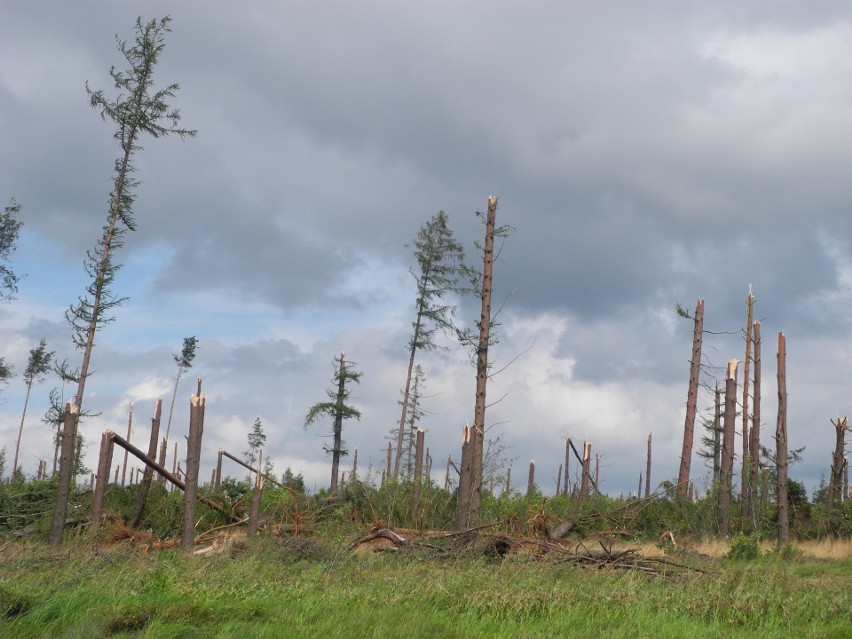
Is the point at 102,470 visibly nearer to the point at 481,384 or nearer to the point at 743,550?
the point at 481,384

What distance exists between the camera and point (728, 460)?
28.3 m

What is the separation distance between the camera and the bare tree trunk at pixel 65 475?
18.0 m

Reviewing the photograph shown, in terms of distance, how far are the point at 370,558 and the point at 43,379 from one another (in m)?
48.3

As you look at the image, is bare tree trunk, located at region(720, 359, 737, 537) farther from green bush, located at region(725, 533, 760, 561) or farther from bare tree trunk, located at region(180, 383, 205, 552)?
bare tree trunk, located at region(180, 383, 205, 552)

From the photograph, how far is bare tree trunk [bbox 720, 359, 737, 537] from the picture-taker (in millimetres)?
26703

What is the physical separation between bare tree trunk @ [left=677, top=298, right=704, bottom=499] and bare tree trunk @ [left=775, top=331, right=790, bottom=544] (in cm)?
291

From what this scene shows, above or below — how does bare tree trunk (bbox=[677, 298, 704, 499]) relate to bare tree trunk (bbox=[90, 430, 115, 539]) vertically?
above

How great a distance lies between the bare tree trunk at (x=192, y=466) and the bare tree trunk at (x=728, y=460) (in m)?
17.3

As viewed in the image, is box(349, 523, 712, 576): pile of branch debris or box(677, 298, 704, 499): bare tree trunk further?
box(677, 298, 704, 499): bare tree trunk

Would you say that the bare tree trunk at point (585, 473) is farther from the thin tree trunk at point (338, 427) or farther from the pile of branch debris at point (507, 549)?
the thin tree trunk at point (338, 427)

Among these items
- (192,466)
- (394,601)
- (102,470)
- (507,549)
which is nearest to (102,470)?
(102,470)

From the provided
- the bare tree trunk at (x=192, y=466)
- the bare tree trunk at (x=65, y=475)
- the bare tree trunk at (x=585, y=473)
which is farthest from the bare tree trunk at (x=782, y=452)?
the bare tree trunk at (x=65, y=475)

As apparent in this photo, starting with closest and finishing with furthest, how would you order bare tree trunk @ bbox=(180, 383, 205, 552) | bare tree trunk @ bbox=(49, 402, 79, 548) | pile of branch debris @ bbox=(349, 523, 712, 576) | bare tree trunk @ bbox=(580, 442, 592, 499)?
pile of branch debris @ bbox=(349, 523, 712, 576) < bare tree trunk @ bbox=(180, 383, 205, 552) < bare tree trunk @ bbox=(49, 402, 79, 548) < bare tree trunk @ bbox=(580, 442, 592, 499)

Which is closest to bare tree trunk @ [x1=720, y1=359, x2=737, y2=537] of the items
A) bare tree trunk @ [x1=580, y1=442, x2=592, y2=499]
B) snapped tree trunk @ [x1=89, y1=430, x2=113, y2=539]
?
bare tree trunk @ [x1=580, y1=442, x2=592, y2=499]
